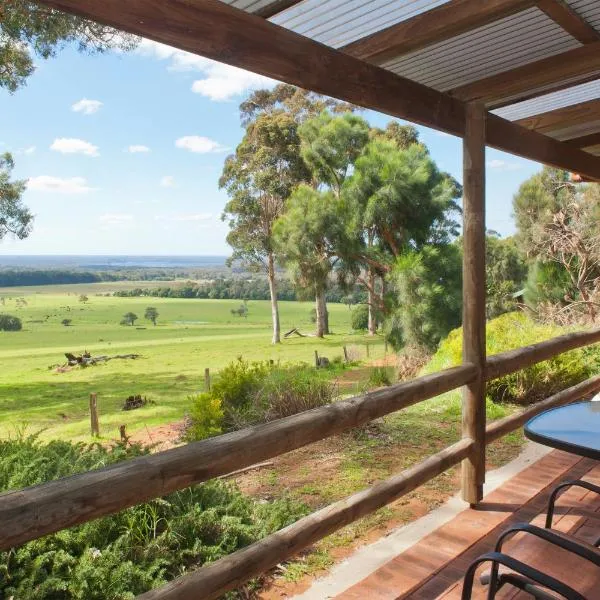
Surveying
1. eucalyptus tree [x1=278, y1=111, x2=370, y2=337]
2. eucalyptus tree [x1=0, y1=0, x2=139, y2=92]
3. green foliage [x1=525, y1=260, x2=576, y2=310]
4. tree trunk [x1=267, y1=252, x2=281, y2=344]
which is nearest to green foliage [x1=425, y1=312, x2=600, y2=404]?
green foliage [x1=525, y1=260, x2=576, y2=310]

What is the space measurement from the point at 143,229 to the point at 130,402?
44592 millimetres

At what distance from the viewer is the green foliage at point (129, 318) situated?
1706 inches

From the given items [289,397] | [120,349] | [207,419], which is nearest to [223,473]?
[289,397]

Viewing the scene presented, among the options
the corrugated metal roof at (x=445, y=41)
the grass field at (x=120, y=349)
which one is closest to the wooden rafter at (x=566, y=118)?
the corrugated metal roof at (x=445, y=41)

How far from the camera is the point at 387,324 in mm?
15242

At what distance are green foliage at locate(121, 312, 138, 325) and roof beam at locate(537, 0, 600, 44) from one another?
142 ft

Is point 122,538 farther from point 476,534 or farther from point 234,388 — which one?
point 234,388

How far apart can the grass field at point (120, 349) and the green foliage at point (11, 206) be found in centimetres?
537

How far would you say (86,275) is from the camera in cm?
3947

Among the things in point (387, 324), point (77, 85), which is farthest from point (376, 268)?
point (77, 85)

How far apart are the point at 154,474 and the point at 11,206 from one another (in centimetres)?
1588

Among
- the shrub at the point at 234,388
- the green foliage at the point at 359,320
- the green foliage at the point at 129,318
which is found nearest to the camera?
the shrub at the point at 234,388

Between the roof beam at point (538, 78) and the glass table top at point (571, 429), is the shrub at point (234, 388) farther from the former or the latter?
the glass table top at point (571, 429)

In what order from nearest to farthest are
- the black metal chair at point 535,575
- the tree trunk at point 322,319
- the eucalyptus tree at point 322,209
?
the black metal chair at point 535,575 → the eucalyptus tree at point 322,209 → the tree trunk at point 322,319
